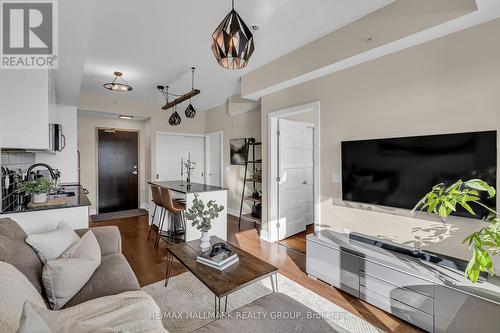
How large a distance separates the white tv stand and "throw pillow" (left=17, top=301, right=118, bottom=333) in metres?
2.06

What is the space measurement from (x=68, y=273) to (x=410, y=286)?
2.44 m

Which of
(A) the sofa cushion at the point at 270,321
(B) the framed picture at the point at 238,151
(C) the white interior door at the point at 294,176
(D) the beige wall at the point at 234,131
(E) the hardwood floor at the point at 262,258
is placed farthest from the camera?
(B) the framed picture at the point at 238,151

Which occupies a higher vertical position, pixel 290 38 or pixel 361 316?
pixel 290 38

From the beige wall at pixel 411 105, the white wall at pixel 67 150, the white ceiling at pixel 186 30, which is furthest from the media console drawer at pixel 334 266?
the white wall at pixel 67 150

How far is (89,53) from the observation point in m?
3.13

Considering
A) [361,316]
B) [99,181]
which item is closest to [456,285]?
[361,316]

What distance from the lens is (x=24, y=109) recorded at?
2137 mm

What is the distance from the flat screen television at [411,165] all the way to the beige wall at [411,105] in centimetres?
12

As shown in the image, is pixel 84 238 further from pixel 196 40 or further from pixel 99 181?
pixel 99 181

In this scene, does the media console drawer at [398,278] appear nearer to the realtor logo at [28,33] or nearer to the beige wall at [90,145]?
the realtor logo at [28,33]

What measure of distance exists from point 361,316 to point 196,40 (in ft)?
10.9

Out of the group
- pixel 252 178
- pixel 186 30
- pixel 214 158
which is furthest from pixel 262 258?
pixel 214 158

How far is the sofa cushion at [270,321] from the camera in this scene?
1.17 meters

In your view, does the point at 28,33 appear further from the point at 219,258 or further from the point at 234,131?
the point at 234,131
